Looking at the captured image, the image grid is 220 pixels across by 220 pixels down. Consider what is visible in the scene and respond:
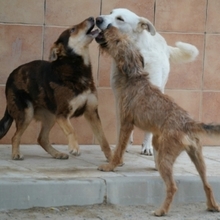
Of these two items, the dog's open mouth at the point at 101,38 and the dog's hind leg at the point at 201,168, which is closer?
the dog's hind leg at the point at 201,168

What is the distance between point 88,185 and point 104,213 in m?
0.33

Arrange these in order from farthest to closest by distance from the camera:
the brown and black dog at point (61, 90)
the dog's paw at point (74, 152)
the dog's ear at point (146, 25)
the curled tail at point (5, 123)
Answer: the curled tail at point (5, 123) < the dog's ear at point (146, 25) < the brown and black dog at point (61, 90) < the dog's paw at point (74, 152)

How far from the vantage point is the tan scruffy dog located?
19.0ft

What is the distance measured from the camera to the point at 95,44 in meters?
8.30

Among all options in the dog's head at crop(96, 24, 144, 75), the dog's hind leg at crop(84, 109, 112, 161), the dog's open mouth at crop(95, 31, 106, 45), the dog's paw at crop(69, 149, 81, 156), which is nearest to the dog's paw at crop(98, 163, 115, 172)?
the dog's paw at crop(69, 149, 81, 156)

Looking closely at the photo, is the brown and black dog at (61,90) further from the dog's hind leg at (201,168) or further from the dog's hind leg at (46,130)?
the dog's hind leg at (201,168)

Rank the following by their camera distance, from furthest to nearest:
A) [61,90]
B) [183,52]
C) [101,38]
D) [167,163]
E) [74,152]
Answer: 1. [183,52]
2. [61,90]
3. [74,152]
4. [101,38]
5. [167,163]

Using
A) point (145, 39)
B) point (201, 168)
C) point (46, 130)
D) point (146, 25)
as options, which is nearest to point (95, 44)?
point (145, 39)

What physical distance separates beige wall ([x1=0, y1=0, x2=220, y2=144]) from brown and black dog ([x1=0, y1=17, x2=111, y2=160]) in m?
0.63

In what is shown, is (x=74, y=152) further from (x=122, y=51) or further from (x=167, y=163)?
(x=167, y=163)

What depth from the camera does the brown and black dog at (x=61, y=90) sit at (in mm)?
7148

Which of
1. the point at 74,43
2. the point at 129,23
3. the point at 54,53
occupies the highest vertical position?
the point at 129,23

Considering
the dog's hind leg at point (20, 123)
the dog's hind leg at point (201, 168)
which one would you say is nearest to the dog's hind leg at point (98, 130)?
the dog's hind leg at point (20, 123)

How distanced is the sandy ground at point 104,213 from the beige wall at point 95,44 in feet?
7.64
